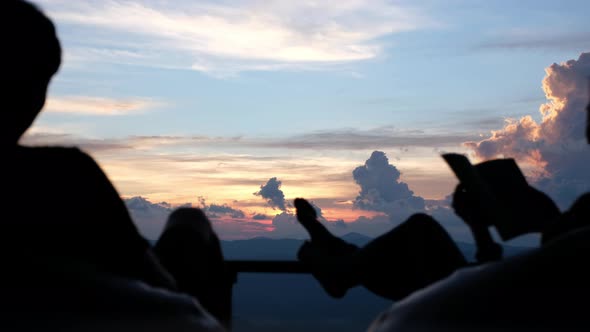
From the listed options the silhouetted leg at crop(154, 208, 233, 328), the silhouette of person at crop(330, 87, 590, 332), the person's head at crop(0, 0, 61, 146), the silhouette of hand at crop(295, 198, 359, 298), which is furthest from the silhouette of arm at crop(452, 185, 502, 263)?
the person's head at crop(0, 0, 61, 146)

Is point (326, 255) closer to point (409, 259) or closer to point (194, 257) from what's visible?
point (409, 259)

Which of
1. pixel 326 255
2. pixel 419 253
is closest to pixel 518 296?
pixel 419 253

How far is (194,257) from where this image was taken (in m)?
2.00

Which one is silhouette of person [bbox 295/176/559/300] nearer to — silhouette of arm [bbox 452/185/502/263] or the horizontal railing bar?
silhouette of arm [bbox 452/185/502/263]

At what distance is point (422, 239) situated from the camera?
2.40 m

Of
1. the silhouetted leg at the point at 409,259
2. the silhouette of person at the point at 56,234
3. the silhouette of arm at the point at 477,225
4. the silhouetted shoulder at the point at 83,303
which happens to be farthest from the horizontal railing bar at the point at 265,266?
the silhouetted shoulder at the point at 83,303

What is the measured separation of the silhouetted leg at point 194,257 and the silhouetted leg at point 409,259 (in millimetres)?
582

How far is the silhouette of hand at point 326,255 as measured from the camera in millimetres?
2623

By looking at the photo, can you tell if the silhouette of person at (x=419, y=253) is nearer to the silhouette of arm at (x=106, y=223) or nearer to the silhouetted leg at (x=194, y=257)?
the silhouetted leg at (x=194, y=257)

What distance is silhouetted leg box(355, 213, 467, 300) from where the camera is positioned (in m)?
2.36

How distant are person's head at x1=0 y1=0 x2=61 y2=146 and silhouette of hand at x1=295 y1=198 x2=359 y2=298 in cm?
145

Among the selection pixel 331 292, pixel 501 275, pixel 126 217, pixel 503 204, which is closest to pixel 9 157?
pixel 126 217

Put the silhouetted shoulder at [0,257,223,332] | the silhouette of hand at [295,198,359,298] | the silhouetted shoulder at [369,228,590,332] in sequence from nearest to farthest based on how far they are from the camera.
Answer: the silhouetted shoulder at [369,228,590,332]
the silhouetted shoulder at [0,257,223,332]
the silhouette of hand at [295,198,359,298]

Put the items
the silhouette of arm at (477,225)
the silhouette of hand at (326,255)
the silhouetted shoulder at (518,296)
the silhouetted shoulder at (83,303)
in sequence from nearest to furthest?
the silhouetted shoulder at (518,296), the silhouetted shoulder at (83,303), the silhouette of arm at (477,225), the silhouette of hand at (326,255)
